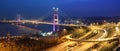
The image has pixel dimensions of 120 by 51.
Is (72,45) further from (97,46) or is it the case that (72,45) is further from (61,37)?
(61,37)

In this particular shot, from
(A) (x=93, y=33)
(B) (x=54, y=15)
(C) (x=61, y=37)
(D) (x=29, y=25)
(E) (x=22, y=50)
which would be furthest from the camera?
(D) (x=29, y=25)

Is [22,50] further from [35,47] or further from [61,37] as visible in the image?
[61,37]

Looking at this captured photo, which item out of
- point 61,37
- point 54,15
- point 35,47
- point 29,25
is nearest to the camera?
point 35,47

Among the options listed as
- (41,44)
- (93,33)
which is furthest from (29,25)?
(41,44)

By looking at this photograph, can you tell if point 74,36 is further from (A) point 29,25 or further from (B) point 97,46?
(A) point 29,25

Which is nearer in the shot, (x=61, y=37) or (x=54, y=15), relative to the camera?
(x=61, y=37)

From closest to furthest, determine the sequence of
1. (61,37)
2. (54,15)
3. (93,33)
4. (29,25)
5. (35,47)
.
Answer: (35,47) < (61,37) < (93,33) < (54,15) < (29,25)

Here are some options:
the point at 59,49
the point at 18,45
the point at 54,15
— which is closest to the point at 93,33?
the point at 59,49

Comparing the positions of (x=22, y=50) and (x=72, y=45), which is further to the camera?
(x=72, y=45)

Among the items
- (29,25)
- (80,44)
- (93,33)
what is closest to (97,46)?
(80,44)
